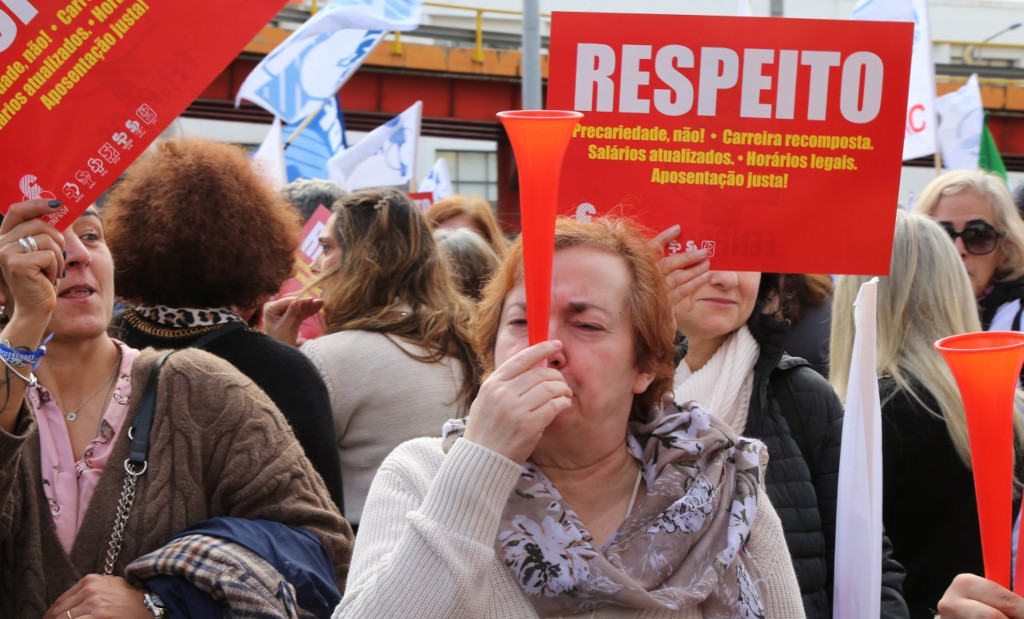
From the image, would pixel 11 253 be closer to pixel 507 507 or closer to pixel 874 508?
pixel 507 507

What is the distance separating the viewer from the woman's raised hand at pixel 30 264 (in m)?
2.23

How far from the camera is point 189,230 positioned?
338cm

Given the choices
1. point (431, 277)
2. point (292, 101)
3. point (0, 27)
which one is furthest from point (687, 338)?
point (292, 101)

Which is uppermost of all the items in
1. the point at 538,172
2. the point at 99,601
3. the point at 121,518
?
the point at 538,172

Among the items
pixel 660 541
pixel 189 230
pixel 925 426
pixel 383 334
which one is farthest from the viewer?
pixel 383 334

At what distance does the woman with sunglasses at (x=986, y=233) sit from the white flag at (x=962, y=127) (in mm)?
5057

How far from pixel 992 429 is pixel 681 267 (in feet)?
2.63

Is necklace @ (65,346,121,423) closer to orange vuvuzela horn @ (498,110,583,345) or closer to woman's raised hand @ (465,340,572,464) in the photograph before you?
woman's raised hand @ (465,340,572,464)

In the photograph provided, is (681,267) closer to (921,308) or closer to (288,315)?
(921,308)

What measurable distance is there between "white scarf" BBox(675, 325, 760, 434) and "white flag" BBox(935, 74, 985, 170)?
7.00m

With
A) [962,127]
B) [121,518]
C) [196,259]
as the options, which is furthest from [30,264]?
[962,127]

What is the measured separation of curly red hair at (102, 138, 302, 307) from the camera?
335cm

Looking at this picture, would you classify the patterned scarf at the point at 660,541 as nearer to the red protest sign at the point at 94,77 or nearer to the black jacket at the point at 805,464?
the black jacket at the point at 805,464

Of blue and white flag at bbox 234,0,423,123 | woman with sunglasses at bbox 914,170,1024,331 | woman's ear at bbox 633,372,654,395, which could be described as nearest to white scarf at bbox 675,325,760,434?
woman's ear at bbox 633,372,654,395
